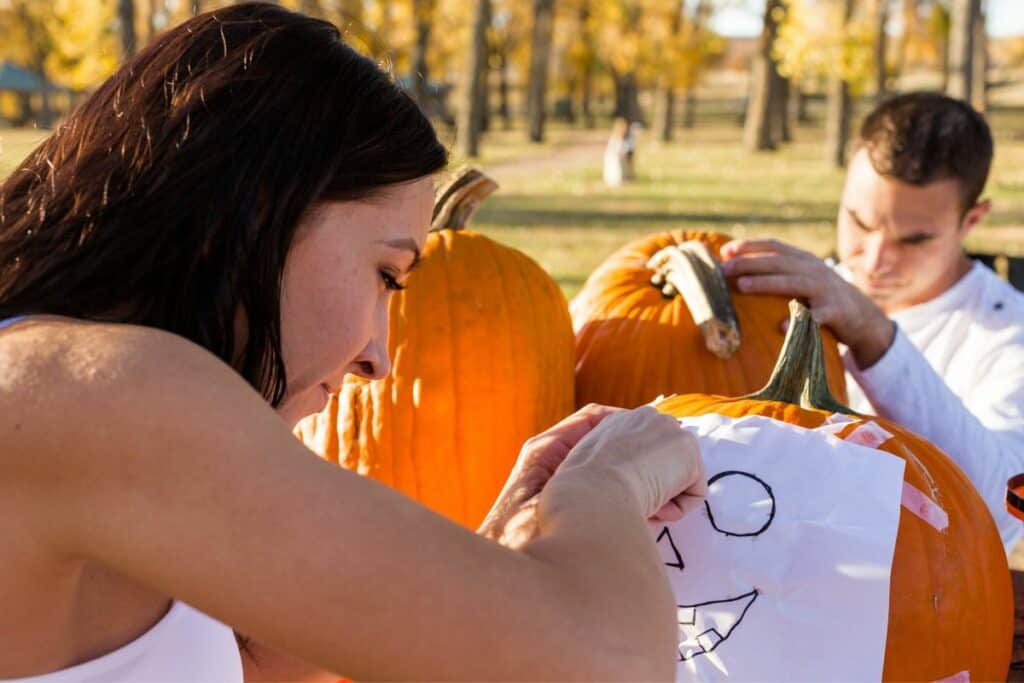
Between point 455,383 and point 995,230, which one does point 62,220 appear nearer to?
point 455,383

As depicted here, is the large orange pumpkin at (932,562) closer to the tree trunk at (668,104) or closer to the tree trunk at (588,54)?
the tree trunk at (668,104)

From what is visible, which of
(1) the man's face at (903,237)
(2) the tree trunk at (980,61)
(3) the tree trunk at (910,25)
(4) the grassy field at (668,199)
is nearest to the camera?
(1) the man's face at (903,237)

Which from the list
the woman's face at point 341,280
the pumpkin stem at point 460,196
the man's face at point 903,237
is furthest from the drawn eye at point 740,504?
the man's face at point 903,237

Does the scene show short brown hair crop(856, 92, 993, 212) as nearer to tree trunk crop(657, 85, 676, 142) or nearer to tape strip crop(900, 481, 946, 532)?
tape strip crop(900, 481, 946, 532)

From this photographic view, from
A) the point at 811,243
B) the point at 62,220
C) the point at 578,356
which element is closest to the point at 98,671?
the point at 62,220

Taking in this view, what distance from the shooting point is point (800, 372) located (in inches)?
80.6

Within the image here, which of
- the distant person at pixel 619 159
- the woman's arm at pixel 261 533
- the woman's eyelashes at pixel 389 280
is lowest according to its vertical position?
the distant person at pixel 619 159

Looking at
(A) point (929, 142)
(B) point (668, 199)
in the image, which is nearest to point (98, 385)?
(A) point (929, 142)

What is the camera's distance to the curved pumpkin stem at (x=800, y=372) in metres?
2.03

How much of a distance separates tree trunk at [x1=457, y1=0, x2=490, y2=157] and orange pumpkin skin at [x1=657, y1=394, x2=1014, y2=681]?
20.1 metres

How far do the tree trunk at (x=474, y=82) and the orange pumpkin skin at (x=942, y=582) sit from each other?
2011 centimetres

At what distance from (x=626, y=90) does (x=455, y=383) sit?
38.6m

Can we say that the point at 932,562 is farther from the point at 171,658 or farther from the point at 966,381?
the point at 966,381

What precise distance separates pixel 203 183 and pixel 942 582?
1249 mm
